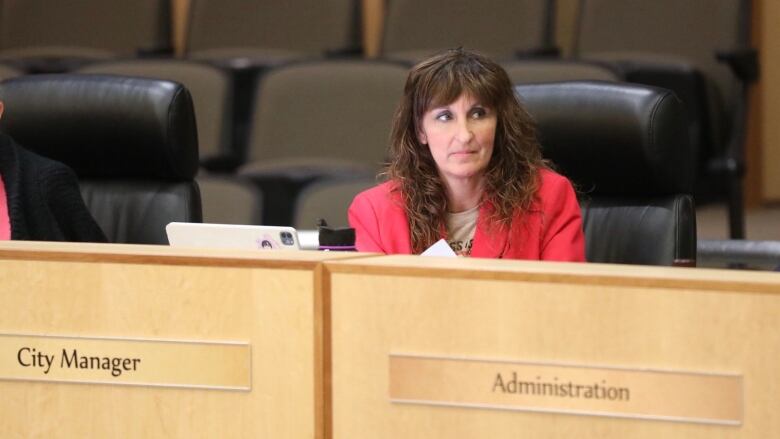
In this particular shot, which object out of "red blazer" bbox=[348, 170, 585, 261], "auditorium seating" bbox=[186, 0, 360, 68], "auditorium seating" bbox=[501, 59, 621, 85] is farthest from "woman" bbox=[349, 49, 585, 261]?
"auditorium seating" bbox=[186, 0, 360, 68]

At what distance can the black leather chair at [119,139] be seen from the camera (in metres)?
2.33

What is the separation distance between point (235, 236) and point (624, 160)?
836 mm

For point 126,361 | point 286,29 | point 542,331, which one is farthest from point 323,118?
point 542,331

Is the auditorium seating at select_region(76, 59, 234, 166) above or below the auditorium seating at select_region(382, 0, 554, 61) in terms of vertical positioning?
below

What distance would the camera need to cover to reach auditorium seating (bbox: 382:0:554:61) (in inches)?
158

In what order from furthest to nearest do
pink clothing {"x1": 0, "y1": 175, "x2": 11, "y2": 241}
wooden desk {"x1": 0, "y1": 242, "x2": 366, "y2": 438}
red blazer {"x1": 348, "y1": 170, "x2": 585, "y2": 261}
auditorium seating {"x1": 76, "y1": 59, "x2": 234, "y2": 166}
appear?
1. auditorium seating {"x1": 76, "y1": 59, "x2": 234, "y2": 166}
2. pink clothing {"x1": 0, "y1": 175, "x2": 11, "y2": 241}
3. red blazer {"x1": 348, "y1": 170, "x2": 585, "y2": 261}
4. wooden desk {"x1": 0, "y1": 242, "x2": 366, "y2": 438}

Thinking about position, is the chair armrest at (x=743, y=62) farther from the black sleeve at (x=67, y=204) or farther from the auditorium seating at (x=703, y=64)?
the black sleeve at (x=67, y=204)

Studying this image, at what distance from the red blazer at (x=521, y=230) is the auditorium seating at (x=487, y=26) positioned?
77.0 inches

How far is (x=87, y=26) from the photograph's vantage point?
176 inches

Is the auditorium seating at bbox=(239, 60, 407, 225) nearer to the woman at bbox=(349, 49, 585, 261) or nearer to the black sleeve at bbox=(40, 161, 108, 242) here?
the black sleeve at bbox=(40, 161, 108, 242)

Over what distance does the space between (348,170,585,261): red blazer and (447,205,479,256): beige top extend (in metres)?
0.04

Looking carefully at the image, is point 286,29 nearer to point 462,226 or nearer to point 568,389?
point 462,226

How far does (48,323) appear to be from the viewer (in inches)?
46.4

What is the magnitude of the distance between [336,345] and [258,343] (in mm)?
72
